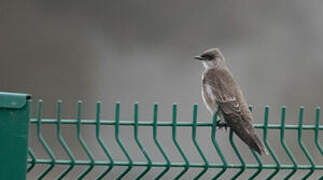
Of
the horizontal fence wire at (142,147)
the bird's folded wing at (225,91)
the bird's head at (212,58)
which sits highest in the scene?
the bird's head at (212,58)

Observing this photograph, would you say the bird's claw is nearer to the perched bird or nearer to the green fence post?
the perched bird

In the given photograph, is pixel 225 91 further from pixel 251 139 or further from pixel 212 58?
pixel 251 139

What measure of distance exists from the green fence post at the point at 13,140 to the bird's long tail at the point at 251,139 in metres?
1.87

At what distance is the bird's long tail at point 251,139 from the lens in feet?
22.2

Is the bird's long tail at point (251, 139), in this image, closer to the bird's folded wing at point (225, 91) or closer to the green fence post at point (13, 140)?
the bird's folded wing at point (225, 91)

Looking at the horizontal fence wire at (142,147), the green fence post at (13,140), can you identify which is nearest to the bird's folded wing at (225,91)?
the horizontal fence wire at (142,147)

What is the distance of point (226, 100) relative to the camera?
779cm

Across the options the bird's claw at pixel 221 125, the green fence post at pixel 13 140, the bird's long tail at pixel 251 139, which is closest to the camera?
the green fence post at pixel 13 140

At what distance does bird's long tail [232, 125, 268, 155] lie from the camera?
6766 millimetres

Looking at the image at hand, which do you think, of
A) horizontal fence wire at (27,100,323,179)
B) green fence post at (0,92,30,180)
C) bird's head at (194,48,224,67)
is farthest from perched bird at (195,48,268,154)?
green fence post at (0,92,30,180)

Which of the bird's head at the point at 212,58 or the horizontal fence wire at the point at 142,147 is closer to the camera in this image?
the horizontal fence wire at the point at 142,147

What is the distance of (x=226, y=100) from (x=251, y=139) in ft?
3.22

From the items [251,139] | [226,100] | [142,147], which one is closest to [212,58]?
[226,100]

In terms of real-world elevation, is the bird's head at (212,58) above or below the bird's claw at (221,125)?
above
